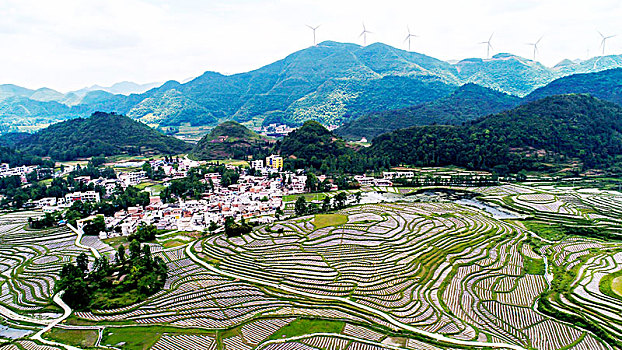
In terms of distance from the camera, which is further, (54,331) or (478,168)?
(478,168)

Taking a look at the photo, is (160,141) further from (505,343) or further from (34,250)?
(505,343)

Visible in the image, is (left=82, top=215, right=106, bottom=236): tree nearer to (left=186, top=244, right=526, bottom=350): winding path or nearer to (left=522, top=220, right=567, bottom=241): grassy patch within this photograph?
(left=186, top=244, right=526, bottom=350): winding path

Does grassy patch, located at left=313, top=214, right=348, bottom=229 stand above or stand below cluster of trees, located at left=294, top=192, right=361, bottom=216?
below

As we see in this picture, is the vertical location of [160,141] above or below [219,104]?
below

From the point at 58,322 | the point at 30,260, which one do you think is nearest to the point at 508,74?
the point at 30,260

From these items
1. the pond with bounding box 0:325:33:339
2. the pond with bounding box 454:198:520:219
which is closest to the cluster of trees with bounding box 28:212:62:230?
the pond with bounding box 0:325:33:339

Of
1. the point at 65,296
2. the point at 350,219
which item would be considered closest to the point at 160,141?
the point at 350,219
